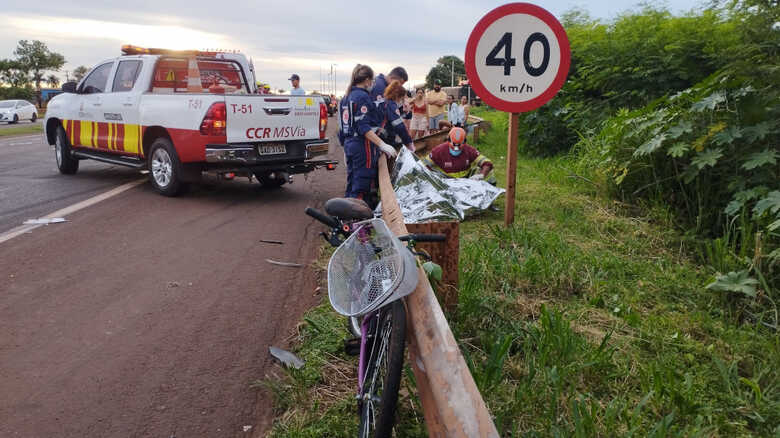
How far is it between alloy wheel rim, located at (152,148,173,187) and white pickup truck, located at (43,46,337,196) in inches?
0.6

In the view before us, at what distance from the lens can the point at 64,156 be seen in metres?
10.7

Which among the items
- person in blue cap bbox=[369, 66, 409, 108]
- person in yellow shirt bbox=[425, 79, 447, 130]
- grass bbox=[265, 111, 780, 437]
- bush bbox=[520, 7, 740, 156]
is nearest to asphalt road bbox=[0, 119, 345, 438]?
grass bbox=[265, 111, 780, 437]

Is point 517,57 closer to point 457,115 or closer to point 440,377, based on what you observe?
point 440,377

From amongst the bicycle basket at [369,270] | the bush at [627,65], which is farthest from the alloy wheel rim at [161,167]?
Answer: the bicycle basket at [369,270]

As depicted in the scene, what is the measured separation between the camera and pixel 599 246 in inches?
205

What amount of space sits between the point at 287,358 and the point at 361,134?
10.7ft

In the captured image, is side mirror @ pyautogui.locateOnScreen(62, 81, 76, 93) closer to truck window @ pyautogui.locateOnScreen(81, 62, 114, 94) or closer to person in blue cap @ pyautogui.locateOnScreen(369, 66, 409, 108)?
truck window @ pyautogui.locateOnScreen(81, 62, 114, 94)

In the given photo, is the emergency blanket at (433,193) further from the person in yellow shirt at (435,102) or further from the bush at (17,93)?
the bush at (17,93)

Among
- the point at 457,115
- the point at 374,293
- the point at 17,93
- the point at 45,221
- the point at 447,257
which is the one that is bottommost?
the point at 45,221

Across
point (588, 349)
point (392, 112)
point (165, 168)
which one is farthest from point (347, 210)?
point (165, 168)

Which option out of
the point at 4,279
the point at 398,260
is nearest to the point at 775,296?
the point at 398,260

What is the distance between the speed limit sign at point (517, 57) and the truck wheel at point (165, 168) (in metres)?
4.74

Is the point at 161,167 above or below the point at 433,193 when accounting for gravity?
above

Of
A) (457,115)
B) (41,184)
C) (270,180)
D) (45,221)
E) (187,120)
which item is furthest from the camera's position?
(457,115)
